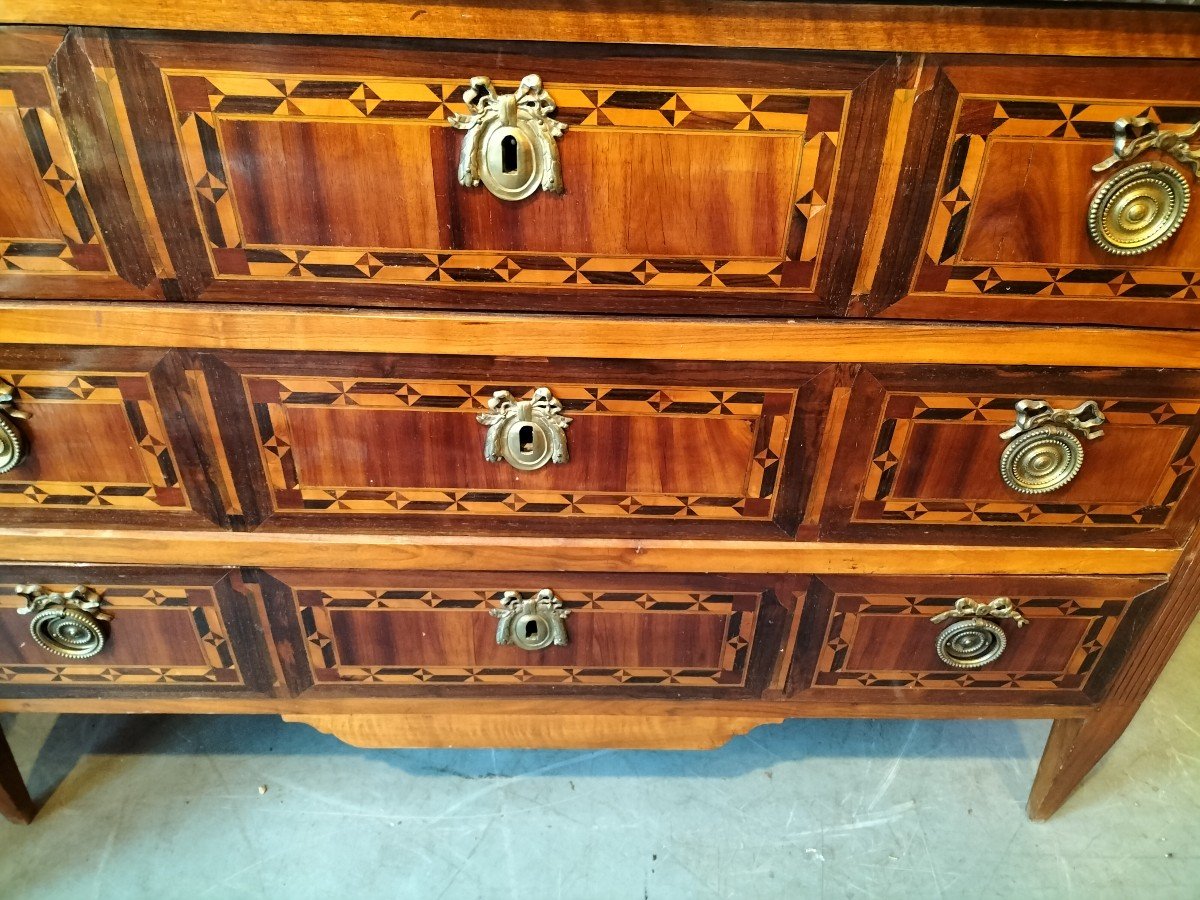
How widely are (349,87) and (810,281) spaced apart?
38cm

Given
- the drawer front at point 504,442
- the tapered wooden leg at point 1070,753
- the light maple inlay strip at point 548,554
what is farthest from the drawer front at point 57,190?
the tapered wooden leg at point 1070,753

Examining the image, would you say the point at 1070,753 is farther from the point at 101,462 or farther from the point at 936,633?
the point at 101,462

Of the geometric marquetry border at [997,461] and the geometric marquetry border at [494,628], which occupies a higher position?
the geometric marquetry border at [997,461]

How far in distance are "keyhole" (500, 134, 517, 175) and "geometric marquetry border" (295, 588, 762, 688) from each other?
0.42 meters

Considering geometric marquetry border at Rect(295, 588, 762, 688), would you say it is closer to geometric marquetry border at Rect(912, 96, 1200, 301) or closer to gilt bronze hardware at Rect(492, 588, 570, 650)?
gilt bronze hardware at Rect(492, 588, 570, 650)

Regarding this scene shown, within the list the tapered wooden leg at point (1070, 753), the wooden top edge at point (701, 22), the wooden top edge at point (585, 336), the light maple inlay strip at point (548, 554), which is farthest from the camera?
the tapered wooden leg at point (1070, 753)

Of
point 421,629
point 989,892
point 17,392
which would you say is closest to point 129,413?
point 17,392

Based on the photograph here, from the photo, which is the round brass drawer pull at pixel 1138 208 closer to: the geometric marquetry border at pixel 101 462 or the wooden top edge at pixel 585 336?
the wooden top edge at pixel 585 336

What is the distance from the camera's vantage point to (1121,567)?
31.8 inches

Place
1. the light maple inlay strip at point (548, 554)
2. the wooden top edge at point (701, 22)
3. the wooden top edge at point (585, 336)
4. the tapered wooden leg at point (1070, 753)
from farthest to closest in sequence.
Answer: the tapered wooden leg at point (1070, 753), the light maple inlay strip at point (548, 554), the wooden top edge at point (585, 336), the wooden top edge at point (701, 22)

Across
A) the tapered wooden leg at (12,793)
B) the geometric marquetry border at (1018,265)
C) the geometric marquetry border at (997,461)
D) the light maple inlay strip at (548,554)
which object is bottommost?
the tapered wooden leg at (12,793)

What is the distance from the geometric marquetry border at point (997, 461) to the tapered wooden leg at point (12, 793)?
1000 millimetres

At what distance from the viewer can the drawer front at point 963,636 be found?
0.82m

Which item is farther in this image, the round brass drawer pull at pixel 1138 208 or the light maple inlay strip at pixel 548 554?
the light maple inlay strip at pixel 548 554
